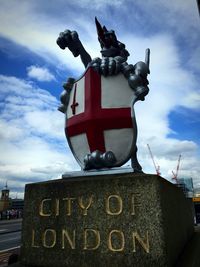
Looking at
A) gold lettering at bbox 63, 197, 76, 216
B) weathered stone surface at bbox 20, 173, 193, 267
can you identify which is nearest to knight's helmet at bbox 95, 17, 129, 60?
weathered stone surface at bbox 20, 173, 193, 267

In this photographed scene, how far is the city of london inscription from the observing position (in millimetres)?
2227

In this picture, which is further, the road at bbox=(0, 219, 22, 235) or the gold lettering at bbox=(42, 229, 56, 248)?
the road at bbox=(0, 219, 22, 235)

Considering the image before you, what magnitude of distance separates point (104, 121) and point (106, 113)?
9 cm

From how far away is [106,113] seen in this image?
298 cm

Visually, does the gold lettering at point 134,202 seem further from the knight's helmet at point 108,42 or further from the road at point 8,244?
the road at point 8,244

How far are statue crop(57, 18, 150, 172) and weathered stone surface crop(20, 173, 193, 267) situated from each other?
0.47 meters

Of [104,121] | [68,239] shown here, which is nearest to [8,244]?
[68,239]

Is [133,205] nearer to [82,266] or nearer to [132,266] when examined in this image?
[132,266]

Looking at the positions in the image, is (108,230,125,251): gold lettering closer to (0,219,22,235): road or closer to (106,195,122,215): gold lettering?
(106,195,122,215): gold lettering

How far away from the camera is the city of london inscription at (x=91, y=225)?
2.23 metres

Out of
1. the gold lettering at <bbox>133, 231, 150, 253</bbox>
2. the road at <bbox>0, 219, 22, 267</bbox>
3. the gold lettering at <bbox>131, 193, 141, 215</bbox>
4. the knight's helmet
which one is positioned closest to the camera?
the gold lettering at <bbox>133, 231, 150, 253</bbox>

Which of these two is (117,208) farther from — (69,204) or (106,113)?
(106,113)

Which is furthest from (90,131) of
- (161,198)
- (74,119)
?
(161,198)

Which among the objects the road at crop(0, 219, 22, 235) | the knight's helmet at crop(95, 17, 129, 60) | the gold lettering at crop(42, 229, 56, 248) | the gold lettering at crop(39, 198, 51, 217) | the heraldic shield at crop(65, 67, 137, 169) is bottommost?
the road at crop(0, 219, 22, 235)
